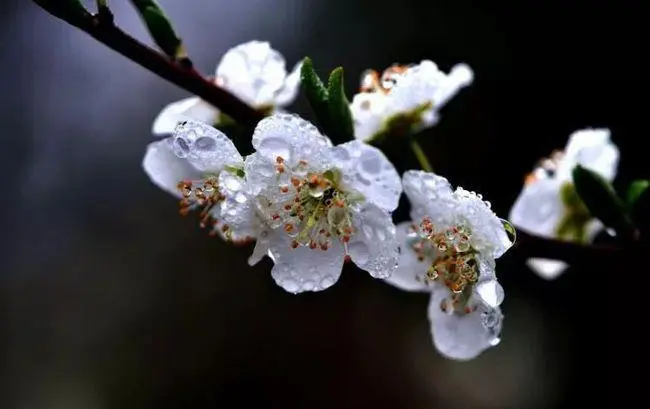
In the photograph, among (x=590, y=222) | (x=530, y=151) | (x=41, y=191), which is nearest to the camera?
(x=590, y=222)

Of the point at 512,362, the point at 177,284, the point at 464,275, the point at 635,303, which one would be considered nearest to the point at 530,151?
the point at 635,303

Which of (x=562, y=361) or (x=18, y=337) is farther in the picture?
(x=18, y=337)

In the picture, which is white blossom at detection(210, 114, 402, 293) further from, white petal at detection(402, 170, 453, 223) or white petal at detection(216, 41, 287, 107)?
white petal at detection(216, 41, 287, 107)

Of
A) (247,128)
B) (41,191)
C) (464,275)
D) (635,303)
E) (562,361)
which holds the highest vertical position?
(247,128)

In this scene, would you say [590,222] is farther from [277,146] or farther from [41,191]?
[41,191]

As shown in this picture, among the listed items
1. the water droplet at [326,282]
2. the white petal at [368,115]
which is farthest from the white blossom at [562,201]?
the water droplet at [326,282]

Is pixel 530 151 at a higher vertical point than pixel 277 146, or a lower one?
lower
